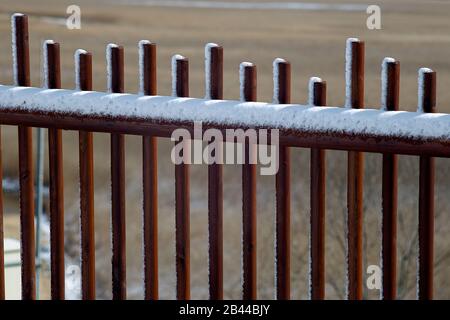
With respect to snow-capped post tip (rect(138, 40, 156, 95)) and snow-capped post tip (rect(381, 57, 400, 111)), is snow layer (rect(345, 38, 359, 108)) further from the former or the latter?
snow-capped post tip (rect(138, 40, 156, 95))

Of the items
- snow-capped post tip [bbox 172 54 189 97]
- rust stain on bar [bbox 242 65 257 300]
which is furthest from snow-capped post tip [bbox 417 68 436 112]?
snow-capped post tip [bbox 172 54 189 97]

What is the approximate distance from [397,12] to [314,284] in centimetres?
5607

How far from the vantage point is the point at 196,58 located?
142 ft

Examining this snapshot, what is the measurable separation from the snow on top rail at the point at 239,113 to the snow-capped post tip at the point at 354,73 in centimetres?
7

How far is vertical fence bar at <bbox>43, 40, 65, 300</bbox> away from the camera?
2666mm

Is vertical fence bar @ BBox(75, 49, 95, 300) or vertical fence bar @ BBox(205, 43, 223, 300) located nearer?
vertical fence bar @ BBox(205, 43, 223, 300)

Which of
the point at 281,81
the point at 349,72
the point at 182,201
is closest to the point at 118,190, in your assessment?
the point at 182,201

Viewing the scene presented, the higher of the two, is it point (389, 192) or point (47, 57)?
point (47, 57)

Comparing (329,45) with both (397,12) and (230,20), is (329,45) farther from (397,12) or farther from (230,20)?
(397,12)

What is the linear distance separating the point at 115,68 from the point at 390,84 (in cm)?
71

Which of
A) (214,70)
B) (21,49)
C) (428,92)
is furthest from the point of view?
(21,49)

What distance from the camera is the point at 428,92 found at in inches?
94.4

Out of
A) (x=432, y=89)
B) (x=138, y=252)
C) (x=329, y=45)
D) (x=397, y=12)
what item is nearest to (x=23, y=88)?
(x=432, y=89)

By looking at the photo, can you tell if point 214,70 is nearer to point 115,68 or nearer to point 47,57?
point 115,68
